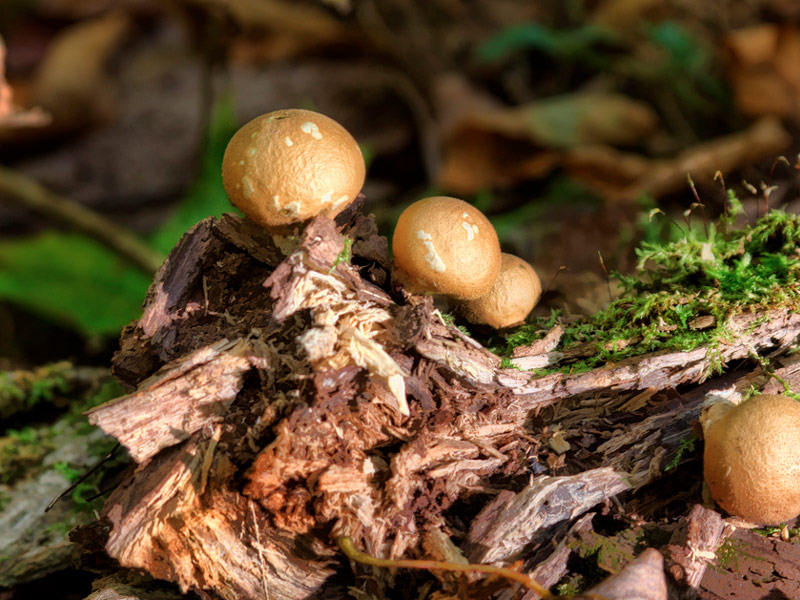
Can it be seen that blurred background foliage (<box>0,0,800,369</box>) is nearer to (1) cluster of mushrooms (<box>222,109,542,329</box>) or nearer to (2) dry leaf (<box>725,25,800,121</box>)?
(2) dry leaf (<box>725,25,800,121</box>)

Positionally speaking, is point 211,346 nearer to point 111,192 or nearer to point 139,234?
point 139,234

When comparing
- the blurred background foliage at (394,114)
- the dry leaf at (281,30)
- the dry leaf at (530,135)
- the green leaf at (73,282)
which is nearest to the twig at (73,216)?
the blurred background foliage at (394,114)

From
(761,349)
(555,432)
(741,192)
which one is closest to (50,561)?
(555,432)

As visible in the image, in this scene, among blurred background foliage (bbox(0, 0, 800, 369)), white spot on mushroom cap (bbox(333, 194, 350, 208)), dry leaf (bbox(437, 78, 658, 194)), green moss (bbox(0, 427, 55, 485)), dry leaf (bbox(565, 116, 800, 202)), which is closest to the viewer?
white spot on mushroom cap (bbox(333, 194, 350, 208))

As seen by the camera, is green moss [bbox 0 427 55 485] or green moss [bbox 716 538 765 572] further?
green moss [bbox 0 427 55 485]

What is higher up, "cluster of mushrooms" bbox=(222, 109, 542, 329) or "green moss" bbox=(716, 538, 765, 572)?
"cluster of mushrooms" bbox=(222, 109, 542, 329)

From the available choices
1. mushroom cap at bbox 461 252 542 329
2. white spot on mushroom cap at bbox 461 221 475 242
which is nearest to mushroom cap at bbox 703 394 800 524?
mushroom cap at bbox 461 252 542 329

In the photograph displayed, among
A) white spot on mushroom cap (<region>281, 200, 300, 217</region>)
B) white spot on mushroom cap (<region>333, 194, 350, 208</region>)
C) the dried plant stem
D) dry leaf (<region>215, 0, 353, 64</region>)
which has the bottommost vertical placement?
the dried plant stem
